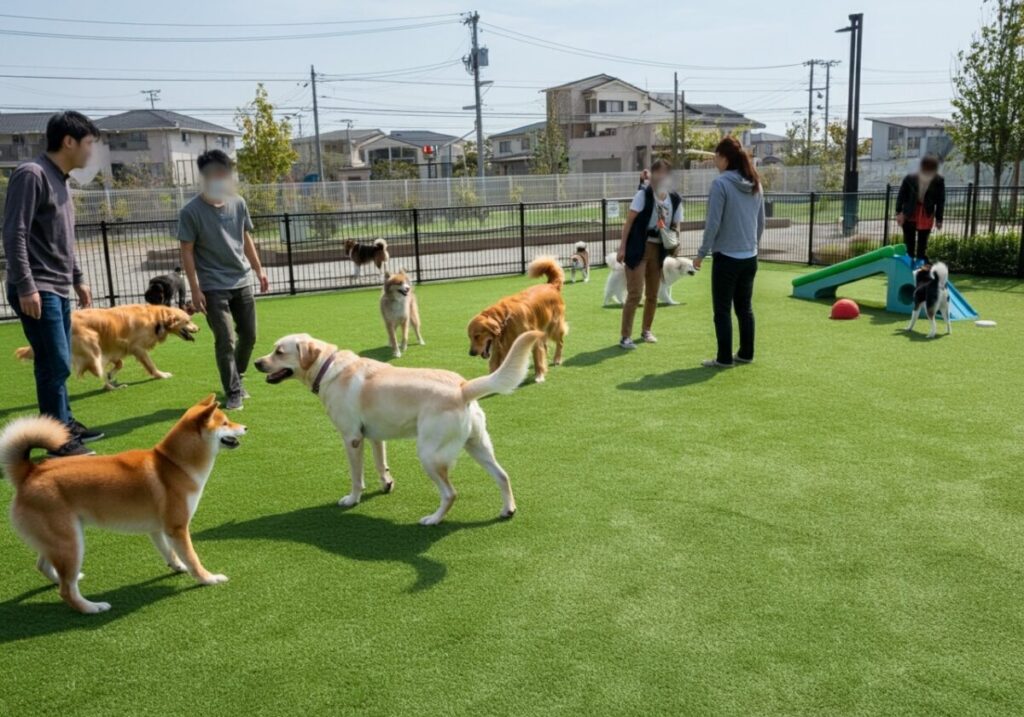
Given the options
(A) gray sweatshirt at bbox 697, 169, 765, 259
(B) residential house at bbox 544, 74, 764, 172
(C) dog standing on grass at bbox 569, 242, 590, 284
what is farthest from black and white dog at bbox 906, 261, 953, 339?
(B) residential house at bbox 544, 74, 764, 172

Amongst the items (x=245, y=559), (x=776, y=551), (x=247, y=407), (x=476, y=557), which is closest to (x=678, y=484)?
(x=776, y=551)

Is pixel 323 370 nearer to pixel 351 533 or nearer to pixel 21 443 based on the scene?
pixel 351 533

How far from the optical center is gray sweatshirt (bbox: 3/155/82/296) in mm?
4277

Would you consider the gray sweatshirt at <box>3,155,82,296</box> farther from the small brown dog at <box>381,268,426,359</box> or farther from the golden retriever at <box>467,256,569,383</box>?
the small brown dog at <box>381,268,426,359</box>

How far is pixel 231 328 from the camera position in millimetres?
6164

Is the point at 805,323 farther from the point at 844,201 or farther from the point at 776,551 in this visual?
the point at 844,201

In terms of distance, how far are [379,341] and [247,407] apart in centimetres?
313

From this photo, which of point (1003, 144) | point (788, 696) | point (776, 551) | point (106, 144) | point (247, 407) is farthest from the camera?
point (106, 144)

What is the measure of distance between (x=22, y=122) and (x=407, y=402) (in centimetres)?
6416

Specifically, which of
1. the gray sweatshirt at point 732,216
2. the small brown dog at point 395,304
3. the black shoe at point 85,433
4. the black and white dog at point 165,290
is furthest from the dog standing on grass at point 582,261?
the black shoe at point 85,433

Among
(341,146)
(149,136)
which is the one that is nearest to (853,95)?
(149,136)

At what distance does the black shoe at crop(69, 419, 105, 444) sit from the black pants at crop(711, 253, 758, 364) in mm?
5322

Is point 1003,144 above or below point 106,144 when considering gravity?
below

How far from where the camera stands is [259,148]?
34688 millimetres
